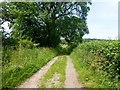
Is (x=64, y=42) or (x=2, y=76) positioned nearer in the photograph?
(x=2, y=76)

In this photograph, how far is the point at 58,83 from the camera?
12.8m

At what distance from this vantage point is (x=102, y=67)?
44.7ft

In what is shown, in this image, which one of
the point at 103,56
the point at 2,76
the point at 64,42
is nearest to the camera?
the point at 2,76

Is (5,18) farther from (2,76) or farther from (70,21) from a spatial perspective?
(2,76)

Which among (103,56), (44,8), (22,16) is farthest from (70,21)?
(103,56)

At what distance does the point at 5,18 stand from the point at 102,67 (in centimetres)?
3962

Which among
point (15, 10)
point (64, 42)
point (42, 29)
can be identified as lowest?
point (64, 42)

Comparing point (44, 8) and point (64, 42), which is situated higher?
point (44, 8)

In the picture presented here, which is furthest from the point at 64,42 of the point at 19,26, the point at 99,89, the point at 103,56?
the point at 99,89

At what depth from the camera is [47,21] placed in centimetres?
4369

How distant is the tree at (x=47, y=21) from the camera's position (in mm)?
43781

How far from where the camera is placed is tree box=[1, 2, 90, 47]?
43.8 m

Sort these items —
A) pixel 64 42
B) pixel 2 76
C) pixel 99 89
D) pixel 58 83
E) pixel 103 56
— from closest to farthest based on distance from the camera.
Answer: pixel 99 89, pixel 2 76, pixel 58 83, pixel 103 56, pixel 64 42

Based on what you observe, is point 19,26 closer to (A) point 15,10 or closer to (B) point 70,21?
(A) point 15,10
